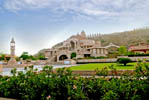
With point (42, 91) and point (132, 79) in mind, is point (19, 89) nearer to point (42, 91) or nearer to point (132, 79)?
point (42, 91)

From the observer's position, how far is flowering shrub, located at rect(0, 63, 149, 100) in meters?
3.83

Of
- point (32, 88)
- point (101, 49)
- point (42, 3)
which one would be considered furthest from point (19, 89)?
point (101, 49)

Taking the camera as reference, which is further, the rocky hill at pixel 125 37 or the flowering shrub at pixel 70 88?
the rocky hill at pixel 125 37

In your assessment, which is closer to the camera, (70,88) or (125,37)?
(70,88)

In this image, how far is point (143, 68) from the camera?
14.5 ft

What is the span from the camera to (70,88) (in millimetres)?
4102

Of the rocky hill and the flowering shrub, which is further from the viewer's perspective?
the rocky hill

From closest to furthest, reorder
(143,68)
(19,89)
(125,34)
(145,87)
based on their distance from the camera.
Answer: (145,87) → (143,68) → (19,89) → (125,34)

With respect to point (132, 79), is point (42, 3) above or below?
above

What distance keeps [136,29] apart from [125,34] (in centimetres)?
1005

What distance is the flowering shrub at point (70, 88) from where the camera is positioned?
3.83 meters

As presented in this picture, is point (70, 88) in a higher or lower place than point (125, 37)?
lower

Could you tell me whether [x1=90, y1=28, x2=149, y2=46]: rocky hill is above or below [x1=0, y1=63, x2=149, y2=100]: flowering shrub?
above

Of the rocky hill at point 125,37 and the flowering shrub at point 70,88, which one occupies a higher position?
the rocky hill at point 125,37
